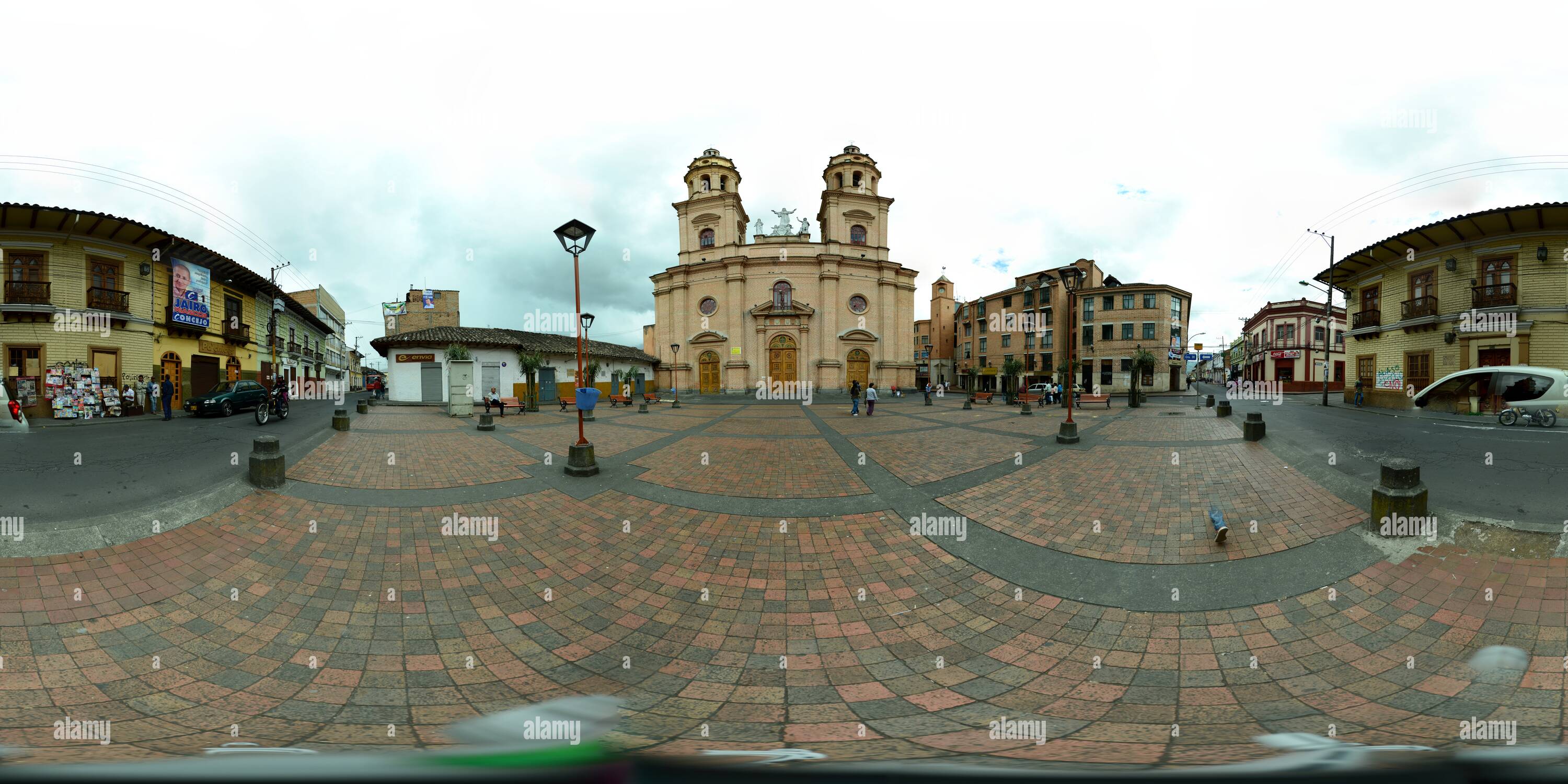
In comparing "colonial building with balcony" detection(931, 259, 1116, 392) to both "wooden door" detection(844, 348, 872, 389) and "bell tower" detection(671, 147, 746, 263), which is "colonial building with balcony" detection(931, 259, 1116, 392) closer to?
"wooden door" detection(844, 348, 872, 389)

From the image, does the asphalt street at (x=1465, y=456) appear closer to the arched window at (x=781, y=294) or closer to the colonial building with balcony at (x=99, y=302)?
the arched window at (x=781, y=294)

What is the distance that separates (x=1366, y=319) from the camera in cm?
2038

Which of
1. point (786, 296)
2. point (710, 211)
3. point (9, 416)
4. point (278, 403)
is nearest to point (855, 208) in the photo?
point (786, 296)

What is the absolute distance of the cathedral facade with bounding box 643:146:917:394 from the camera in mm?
34875

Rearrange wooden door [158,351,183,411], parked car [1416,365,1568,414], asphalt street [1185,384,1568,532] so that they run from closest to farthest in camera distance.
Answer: asphalt street [1185,384,1568,532]
parked car [1416,365,1568,414]
wooden door [158,351,183,411]

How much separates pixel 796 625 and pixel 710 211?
3711 centimetres

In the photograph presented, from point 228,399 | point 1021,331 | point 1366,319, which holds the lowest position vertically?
point 228,399

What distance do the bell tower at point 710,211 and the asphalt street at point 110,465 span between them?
2864 centimetres

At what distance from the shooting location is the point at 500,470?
23.6 ft

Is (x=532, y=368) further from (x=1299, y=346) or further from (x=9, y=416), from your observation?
(x=1299, y=346)

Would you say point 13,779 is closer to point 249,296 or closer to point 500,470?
point 500,470

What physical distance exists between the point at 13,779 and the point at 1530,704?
20.0ft

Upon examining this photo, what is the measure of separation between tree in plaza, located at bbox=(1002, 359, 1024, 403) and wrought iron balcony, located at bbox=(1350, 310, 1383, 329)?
19.4 meters

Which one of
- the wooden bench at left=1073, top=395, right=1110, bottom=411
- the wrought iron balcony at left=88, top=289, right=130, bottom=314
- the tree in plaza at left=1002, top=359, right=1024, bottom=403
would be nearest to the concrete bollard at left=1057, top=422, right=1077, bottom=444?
the wooden bench at left=1073, top=395, right=1110, bottom=411
